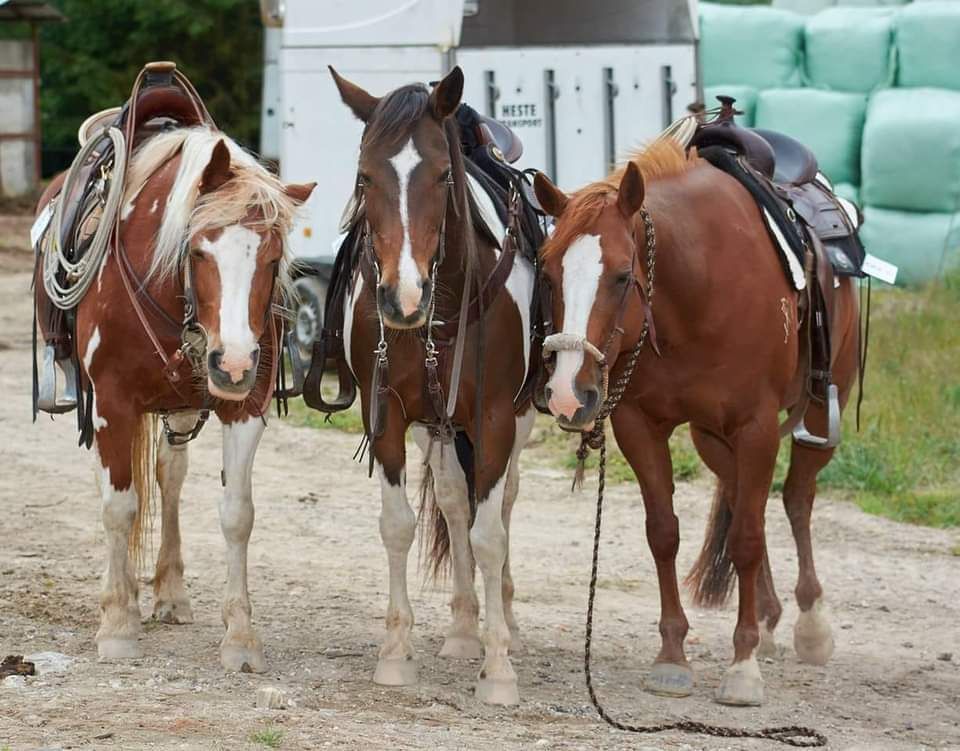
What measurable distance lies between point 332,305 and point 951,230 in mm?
10285

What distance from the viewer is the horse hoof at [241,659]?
5.57 m

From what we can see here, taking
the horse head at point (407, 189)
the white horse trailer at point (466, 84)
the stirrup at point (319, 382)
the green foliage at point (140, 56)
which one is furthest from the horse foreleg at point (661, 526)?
the green foliage at point (140, 56)

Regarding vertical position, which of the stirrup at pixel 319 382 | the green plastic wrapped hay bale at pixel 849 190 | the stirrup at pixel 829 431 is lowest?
the stirrup at pixel 829 431

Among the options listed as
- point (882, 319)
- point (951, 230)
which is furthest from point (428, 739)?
point (951, 230)

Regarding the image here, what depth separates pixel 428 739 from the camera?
15.5 feet

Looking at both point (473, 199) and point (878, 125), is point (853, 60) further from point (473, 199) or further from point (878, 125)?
point (473, 199)

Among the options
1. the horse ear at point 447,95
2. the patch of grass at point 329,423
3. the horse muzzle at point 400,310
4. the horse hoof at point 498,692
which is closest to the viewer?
the horse muzzle at point 400,310

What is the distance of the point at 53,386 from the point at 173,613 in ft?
3.56

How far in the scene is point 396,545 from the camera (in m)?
5.59

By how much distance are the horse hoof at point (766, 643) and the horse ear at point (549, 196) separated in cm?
223

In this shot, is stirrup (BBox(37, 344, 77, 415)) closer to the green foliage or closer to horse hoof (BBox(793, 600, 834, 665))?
horse hoof (BBox(793, 600, 834, 665))

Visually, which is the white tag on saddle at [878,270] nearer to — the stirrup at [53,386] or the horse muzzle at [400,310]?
the horse muzzle at [400,310]

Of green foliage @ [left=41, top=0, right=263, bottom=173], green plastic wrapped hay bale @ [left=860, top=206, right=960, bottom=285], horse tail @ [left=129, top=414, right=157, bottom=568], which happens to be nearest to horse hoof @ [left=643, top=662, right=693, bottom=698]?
horse tail @ [left=129, top=414, right=157, bottom=568]

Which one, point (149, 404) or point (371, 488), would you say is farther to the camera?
point (371, 488)
